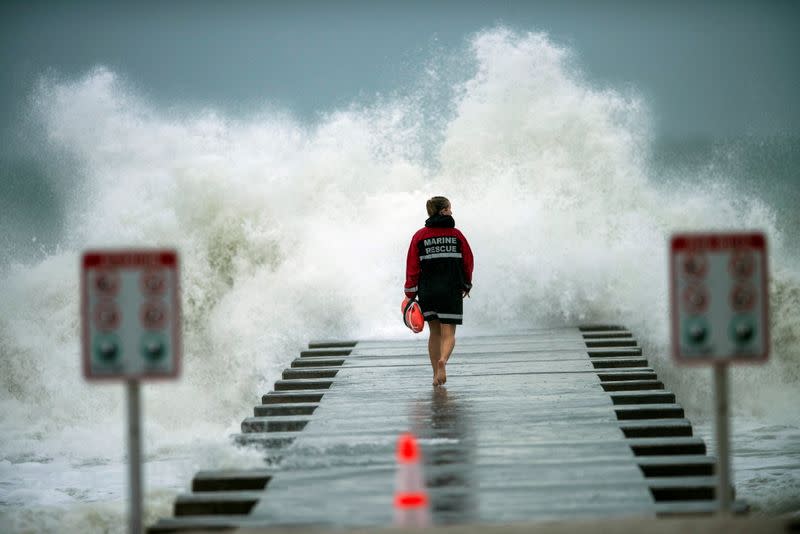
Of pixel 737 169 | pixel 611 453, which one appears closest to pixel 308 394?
pixel 611 453

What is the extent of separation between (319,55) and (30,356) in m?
19.7

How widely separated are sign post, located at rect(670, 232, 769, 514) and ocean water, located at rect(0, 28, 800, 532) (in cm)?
349

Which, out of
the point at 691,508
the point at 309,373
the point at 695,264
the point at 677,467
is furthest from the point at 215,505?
the point at 309,373

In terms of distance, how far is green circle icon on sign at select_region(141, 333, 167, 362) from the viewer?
545 centimetres

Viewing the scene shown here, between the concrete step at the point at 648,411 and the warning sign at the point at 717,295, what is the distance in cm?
392

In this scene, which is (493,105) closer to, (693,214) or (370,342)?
(693,214)

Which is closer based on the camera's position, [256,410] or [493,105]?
[256,410]

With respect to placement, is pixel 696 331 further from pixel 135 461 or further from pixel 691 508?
pixel 135 461

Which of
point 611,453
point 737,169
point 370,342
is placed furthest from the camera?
point 737,169

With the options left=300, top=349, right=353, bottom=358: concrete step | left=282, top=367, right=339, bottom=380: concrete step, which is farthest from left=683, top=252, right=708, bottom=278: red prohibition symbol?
left=300, top=349, right=353, bottom=358: concrete step

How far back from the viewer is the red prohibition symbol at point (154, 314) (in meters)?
5.44

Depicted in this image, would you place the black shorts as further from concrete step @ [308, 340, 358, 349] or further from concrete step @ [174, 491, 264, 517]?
concrete step @ [174, 491, 264, 517]

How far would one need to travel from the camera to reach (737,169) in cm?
4097

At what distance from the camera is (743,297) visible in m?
5.52
